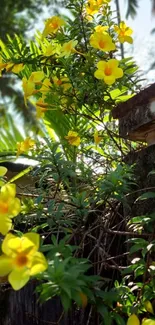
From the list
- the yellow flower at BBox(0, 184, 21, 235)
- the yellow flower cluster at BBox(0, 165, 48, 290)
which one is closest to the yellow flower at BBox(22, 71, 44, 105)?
the yellow flower at BBox(0, 184, 21, 235)

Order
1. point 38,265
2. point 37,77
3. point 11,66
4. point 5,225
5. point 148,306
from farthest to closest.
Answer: point 11,66 < point 37,77 < point 148,306 < point 5,225 < point 38,265

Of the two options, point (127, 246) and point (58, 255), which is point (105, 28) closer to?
point (127, 246)

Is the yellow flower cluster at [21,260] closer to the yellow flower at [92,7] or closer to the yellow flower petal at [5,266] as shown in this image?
the yellow flower petal at [5,266]

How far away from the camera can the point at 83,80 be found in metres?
1.87

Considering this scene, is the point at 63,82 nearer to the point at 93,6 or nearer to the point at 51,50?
the point at 51,50

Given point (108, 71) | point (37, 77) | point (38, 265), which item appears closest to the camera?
point (38, 265)

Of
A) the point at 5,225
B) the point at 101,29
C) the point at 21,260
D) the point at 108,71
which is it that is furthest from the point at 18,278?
the point at 101,29

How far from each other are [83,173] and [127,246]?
304 millimetres

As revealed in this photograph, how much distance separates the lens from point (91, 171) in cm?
191

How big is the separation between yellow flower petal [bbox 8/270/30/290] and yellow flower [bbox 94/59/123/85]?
0.87 meters

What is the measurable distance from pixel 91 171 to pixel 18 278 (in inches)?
37.6

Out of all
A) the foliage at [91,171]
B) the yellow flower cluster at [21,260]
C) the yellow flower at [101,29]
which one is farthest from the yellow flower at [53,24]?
the yellow flower cluster at [21,260]

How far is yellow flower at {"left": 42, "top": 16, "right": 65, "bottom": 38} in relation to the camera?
1908 mm

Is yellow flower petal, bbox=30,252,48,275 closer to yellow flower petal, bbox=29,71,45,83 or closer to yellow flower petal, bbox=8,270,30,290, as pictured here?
yellow flower petal, bbox=8,270,30,290
